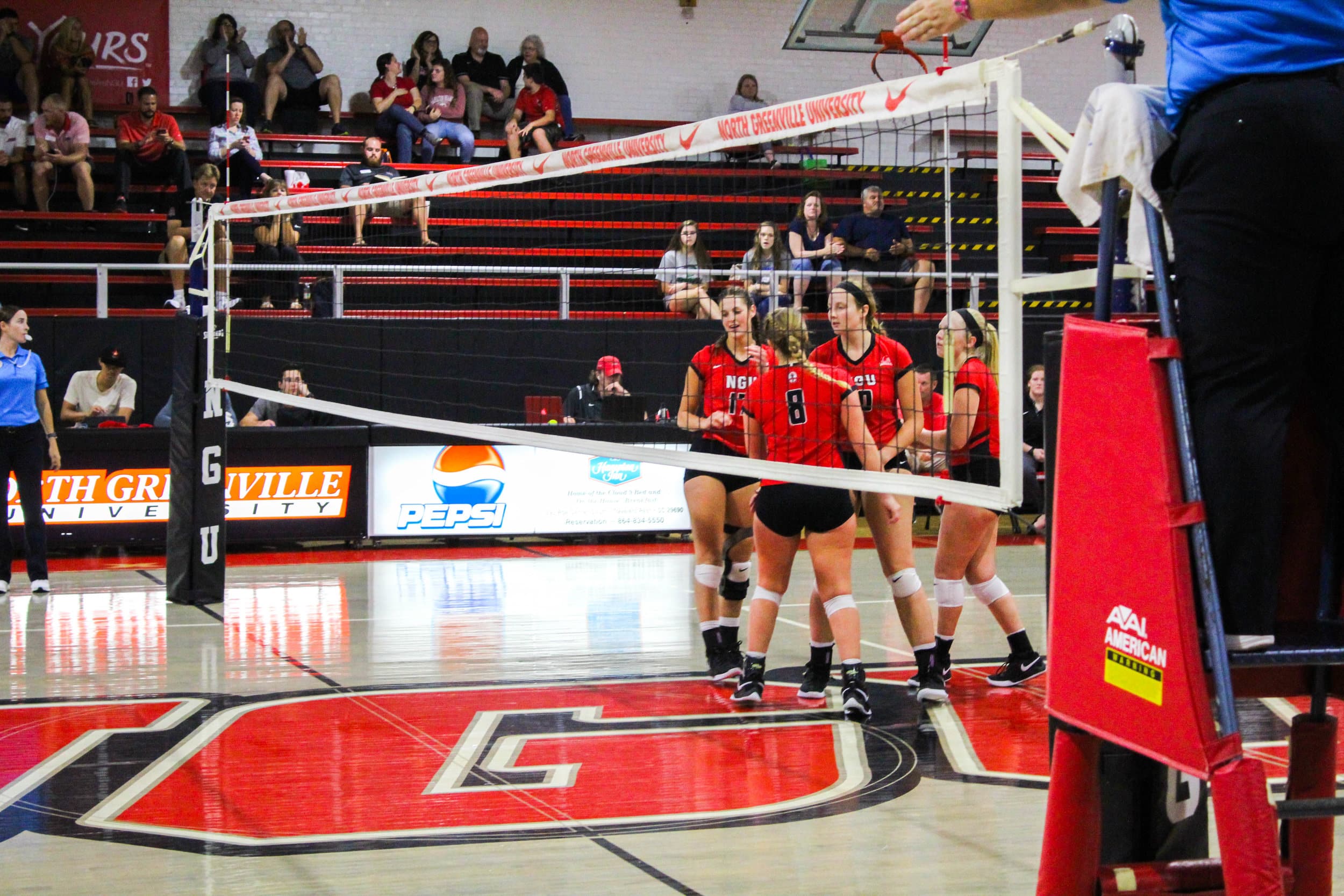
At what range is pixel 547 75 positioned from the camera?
18.3m

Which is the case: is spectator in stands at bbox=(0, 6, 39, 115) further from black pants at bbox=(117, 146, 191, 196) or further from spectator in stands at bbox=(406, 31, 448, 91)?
spectator in stands at bbox=(406, 31, 448, 91)

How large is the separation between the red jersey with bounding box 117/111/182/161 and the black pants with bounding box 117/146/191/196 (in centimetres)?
8

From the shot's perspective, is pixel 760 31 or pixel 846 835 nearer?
pixel 846 835

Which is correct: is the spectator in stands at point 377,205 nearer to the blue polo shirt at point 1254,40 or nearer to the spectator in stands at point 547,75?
the spectator in stands at point 547,75

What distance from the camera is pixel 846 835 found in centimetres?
404

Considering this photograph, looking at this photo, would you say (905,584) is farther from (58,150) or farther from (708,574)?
(58,150)

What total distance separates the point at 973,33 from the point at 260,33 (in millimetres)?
10018

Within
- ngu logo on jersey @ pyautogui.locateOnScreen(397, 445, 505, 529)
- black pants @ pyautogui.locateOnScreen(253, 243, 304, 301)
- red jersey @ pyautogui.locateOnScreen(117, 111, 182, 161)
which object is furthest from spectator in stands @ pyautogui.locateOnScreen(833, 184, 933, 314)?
red jersey @ pyautogui.locateOnScreen(117, 111, 182, 161)

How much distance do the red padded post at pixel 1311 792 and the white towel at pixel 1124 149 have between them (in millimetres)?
859

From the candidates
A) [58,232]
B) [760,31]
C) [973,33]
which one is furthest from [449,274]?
[760,31]

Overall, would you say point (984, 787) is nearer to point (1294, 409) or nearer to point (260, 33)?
point (1294, 409)

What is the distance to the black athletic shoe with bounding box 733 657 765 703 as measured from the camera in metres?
5.95

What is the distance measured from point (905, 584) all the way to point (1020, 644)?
2.73 ft

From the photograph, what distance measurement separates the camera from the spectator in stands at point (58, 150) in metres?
15.6
